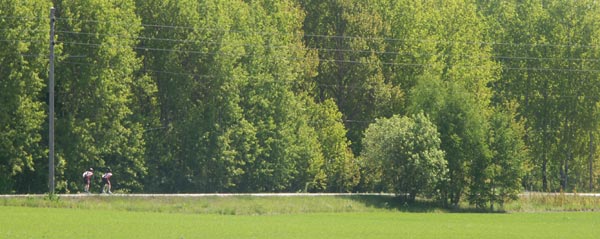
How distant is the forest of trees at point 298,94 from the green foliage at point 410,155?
131 mm

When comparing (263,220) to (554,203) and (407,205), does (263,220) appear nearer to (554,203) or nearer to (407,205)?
(407,205)

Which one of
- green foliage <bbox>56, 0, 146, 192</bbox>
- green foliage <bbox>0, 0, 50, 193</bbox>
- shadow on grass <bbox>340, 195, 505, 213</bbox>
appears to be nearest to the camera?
green foliage <bbox>0, 0, 50, 193</bbox>

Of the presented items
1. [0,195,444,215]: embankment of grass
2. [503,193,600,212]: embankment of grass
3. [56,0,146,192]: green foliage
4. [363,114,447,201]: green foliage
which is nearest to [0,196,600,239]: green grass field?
[0,195,444,215]: embankment of grass

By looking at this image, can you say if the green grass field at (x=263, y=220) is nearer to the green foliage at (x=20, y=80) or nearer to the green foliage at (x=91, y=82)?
the green foliage at (x=20, y=80)

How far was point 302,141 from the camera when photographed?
10112 centimetres

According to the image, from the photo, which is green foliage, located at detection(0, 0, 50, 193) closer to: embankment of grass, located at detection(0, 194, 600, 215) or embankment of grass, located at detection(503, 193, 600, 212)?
embankment of grass, located at detection(0, 194, 600, 215)

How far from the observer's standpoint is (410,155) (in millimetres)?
88625

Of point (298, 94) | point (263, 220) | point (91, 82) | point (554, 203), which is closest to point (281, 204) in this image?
point (263, 220)

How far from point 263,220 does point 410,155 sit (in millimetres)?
23352

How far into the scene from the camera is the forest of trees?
8550cm

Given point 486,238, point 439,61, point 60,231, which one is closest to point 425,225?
point 486,238

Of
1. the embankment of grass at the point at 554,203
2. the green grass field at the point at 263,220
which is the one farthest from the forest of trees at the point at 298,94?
the green grass field at the point at 263,220

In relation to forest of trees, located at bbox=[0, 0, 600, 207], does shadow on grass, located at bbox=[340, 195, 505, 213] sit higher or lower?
lower

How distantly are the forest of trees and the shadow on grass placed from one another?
0.99 meters
